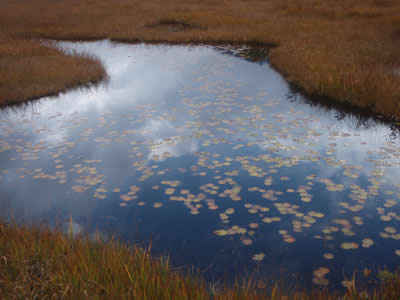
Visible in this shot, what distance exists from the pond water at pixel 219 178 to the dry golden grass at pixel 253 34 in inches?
42.0

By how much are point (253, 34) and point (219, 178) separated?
575 inches

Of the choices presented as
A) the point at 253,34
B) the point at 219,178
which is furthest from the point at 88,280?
the point at 253,34

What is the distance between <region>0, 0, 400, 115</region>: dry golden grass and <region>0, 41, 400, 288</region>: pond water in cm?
107

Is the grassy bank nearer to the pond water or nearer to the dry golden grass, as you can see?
the pond water

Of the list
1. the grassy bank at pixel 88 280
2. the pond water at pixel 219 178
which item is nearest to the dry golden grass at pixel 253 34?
the pond water at pixel 219 178

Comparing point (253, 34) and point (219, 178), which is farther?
point (253, 34)

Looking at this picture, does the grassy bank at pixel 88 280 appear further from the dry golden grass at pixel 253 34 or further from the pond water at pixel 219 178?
the dry golden grass at pixel 253 34

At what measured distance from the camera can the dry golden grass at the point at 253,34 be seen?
33.2 ft

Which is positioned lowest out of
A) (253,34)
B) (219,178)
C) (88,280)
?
(219,178)

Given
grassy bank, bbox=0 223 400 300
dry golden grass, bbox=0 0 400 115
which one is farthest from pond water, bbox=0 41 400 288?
dry golden grass, bbox=0 0 400 115

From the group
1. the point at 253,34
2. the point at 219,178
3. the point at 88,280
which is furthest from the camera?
the point at 253,34

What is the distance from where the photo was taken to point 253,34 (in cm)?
1845

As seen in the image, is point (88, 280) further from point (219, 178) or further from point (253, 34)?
point (253, 34)

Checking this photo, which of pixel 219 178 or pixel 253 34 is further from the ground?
pixel 253 34
